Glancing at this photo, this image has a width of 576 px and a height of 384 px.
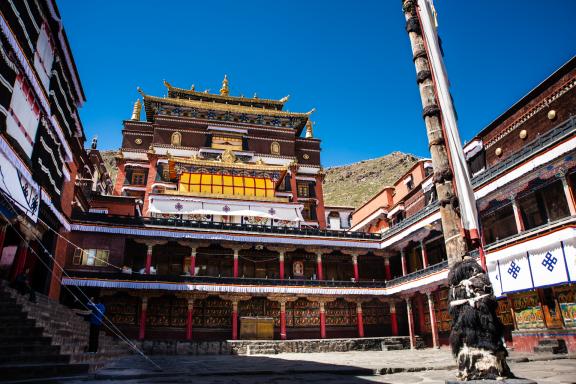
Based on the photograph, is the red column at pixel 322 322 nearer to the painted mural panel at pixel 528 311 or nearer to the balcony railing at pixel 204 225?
the balcony railing at pixel 204 225

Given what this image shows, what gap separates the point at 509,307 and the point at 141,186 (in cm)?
2817

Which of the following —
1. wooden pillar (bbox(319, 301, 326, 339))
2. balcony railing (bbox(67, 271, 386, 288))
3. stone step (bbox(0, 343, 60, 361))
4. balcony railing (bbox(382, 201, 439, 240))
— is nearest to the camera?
stone step (bbox(0, 343, 60, 361))

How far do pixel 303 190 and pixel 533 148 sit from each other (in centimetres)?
2165

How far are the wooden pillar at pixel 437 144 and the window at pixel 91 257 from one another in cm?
2088

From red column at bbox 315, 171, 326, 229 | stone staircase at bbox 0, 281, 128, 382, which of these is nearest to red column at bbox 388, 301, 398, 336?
red column at bbox 315, 171, 326, 229

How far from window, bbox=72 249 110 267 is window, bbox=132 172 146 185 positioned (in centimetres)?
1171

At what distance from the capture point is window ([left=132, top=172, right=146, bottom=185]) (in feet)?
112

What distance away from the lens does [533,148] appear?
669 inches

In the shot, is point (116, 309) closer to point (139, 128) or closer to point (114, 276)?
point (114, 276)

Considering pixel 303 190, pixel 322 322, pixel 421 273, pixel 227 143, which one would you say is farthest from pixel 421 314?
pixel 227 143

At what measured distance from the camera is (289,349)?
877 inches

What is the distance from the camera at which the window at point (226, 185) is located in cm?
3017

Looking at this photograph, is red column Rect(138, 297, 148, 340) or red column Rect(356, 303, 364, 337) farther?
red column Rect(356, 303, 364, 337)

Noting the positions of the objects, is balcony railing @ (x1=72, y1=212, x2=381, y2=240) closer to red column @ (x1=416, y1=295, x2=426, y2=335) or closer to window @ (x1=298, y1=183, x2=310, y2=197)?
red column @ (x1=416, y1=295, x2=426, y2=335)
